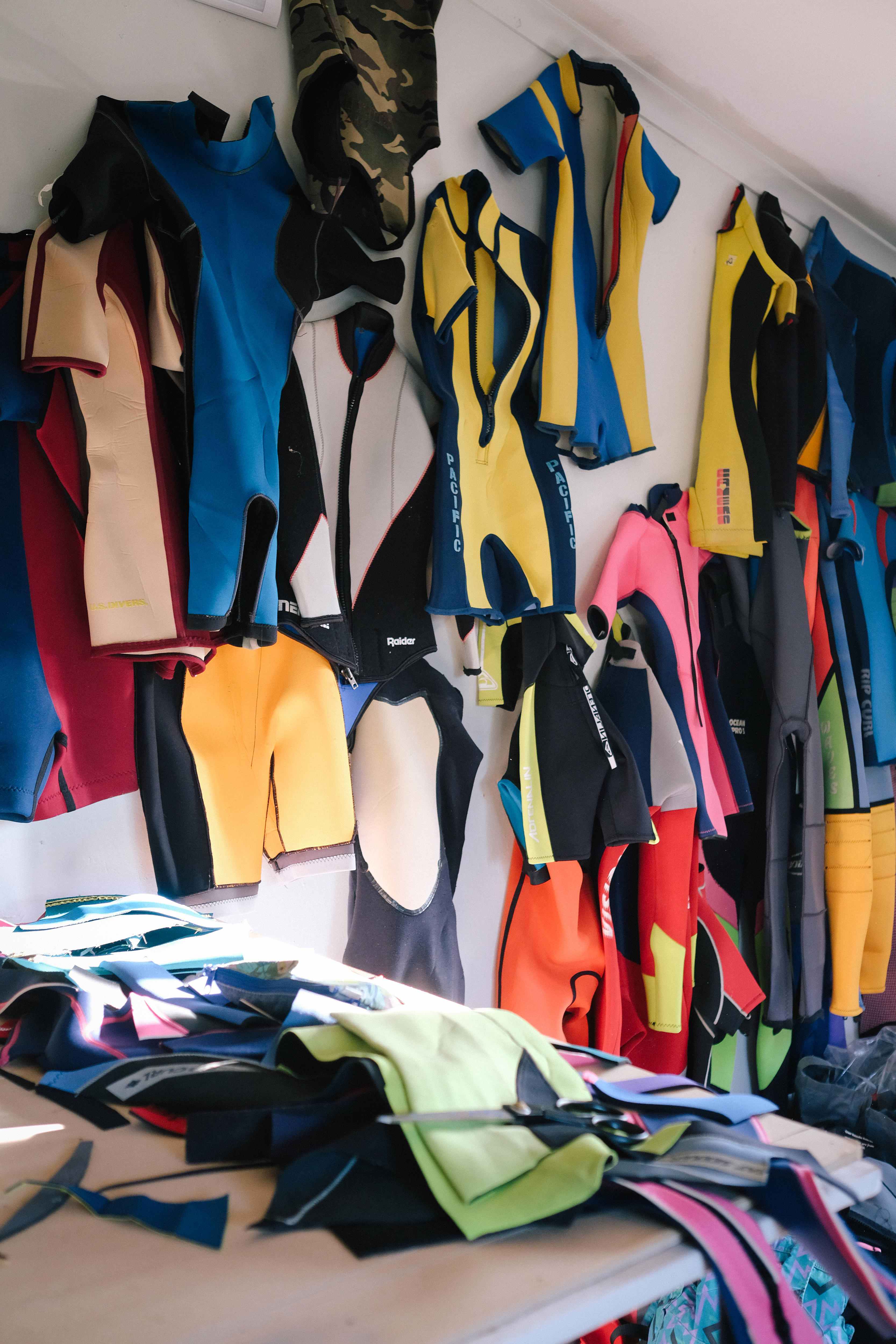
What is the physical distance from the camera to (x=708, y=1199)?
514 mm

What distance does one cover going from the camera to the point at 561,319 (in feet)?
6.10

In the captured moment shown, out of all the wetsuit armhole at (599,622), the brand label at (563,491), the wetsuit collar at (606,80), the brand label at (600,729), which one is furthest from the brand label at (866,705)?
the wetsuit collar at (606,80)

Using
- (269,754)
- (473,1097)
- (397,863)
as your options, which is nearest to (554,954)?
(397,863)

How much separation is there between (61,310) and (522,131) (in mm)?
1175

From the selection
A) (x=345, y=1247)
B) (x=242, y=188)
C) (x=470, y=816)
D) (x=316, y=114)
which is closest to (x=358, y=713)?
(x=470, y=816)

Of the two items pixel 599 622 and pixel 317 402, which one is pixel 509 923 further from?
pixel 317 402

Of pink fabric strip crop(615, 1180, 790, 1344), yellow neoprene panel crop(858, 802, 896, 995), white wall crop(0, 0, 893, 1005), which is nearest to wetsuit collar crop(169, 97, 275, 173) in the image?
white wall crop(0, 0, 893, 1005)

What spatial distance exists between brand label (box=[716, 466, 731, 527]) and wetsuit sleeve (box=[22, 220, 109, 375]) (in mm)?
1520

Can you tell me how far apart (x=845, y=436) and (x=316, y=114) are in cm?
167

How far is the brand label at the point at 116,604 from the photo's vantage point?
118 centimetres

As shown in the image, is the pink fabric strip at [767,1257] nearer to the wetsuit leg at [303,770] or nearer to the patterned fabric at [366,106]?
the wetsuit leg at [303,770]

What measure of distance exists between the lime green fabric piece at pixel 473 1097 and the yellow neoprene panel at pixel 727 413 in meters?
1.74

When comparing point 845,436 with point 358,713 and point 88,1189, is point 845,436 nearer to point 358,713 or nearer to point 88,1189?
point 358,713

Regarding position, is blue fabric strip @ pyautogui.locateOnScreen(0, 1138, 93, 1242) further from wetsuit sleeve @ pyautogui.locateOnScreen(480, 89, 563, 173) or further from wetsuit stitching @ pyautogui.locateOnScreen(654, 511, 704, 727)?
wetsuit sleeve @ pyautogui.locateOnScreen(480, 89, 563, 173)
